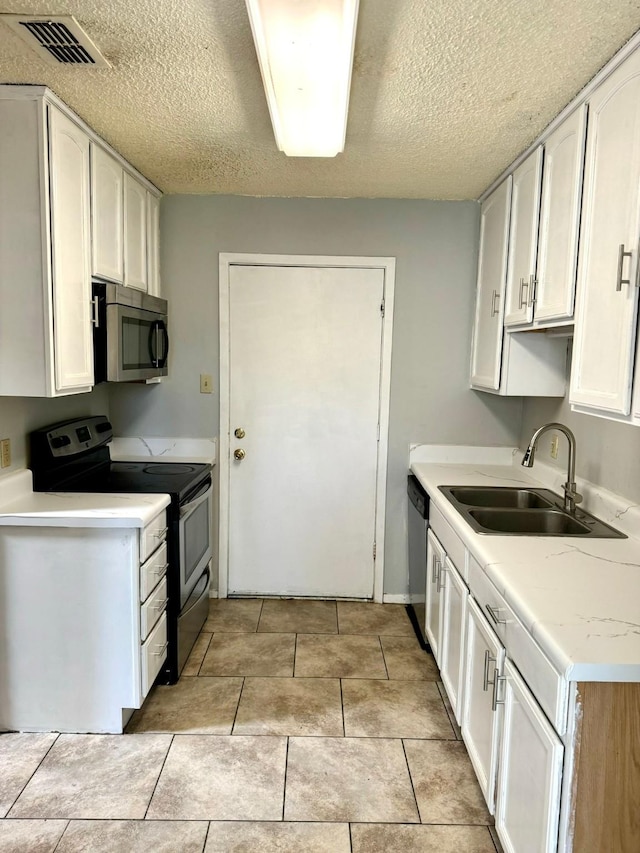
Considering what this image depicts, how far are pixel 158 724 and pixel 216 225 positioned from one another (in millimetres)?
2482

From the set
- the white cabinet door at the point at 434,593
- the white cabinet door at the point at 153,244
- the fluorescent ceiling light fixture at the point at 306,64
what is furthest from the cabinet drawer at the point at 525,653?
the white cabinet door at the point at 153,244

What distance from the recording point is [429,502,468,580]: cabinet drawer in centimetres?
209

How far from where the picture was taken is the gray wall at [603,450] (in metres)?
2.09

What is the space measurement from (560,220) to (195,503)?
6.42ft

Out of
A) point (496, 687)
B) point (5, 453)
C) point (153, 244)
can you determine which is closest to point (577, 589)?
point (496, 687)

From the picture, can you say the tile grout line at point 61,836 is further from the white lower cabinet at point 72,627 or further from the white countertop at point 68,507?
the white countertop at point 68,507

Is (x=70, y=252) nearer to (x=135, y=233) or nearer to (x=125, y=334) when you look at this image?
(x=125, y=334)

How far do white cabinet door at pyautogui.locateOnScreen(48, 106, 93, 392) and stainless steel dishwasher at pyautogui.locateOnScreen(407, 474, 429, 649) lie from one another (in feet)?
5.35

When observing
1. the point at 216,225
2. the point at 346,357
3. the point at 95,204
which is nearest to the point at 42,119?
the point at 95,204

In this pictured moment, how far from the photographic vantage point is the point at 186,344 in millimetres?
3316

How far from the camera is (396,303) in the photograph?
3.28 metres

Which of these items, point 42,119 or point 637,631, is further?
point 42,119

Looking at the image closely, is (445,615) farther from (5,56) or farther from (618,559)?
(5,56)

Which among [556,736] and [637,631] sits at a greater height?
[637,631]
